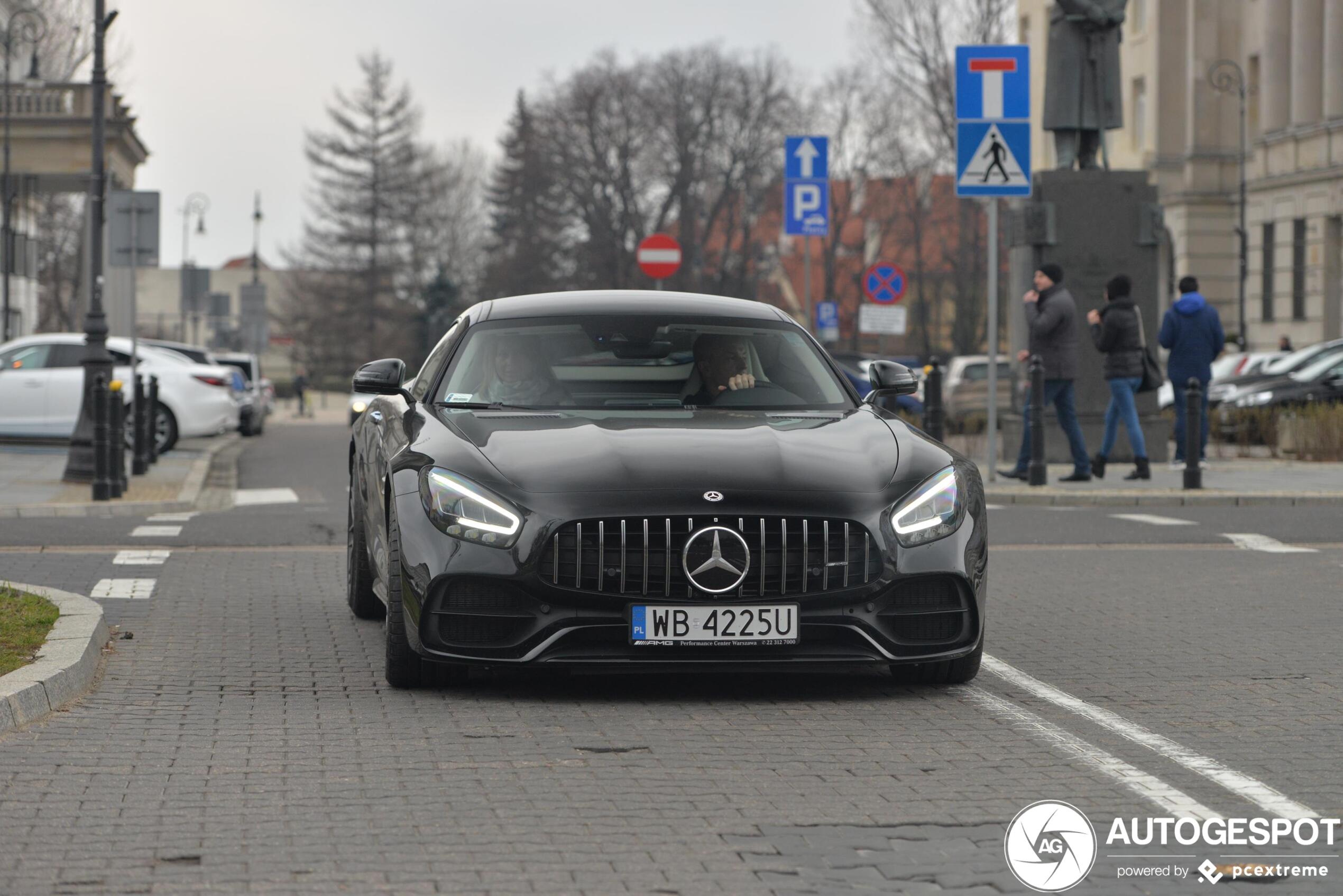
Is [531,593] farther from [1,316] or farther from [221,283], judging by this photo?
[221,283]

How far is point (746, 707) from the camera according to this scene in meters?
6.94

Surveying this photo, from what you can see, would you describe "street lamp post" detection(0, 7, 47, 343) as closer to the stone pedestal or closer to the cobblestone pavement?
the stone pedestal

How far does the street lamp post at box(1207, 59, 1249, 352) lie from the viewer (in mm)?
53972

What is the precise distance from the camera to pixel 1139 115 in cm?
6531

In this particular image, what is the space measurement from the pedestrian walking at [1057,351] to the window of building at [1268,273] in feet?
129

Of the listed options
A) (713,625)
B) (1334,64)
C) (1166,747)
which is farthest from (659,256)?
(1334,64)

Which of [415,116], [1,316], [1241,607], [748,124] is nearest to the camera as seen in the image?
[1241,607]

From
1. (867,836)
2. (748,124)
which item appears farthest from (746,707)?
(748,124)

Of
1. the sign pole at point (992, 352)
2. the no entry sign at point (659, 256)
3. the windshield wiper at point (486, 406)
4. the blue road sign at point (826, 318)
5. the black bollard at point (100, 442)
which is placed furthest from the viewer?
the blue road sign at point (826, 318)

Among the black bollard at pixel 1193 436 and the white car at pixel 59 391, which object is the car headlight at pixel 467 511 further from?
the white car at pixel 59 391

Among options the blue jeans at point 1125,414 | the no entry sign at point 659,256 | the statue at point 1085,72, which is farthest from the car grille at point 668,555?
the no entry sign at point 659,256

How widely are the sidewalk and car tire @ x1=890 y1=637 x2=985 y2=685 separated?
946 centimetres

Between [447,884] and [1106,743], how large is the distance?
8.39 ft

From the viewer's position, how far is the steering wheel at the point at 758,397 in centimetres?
792
